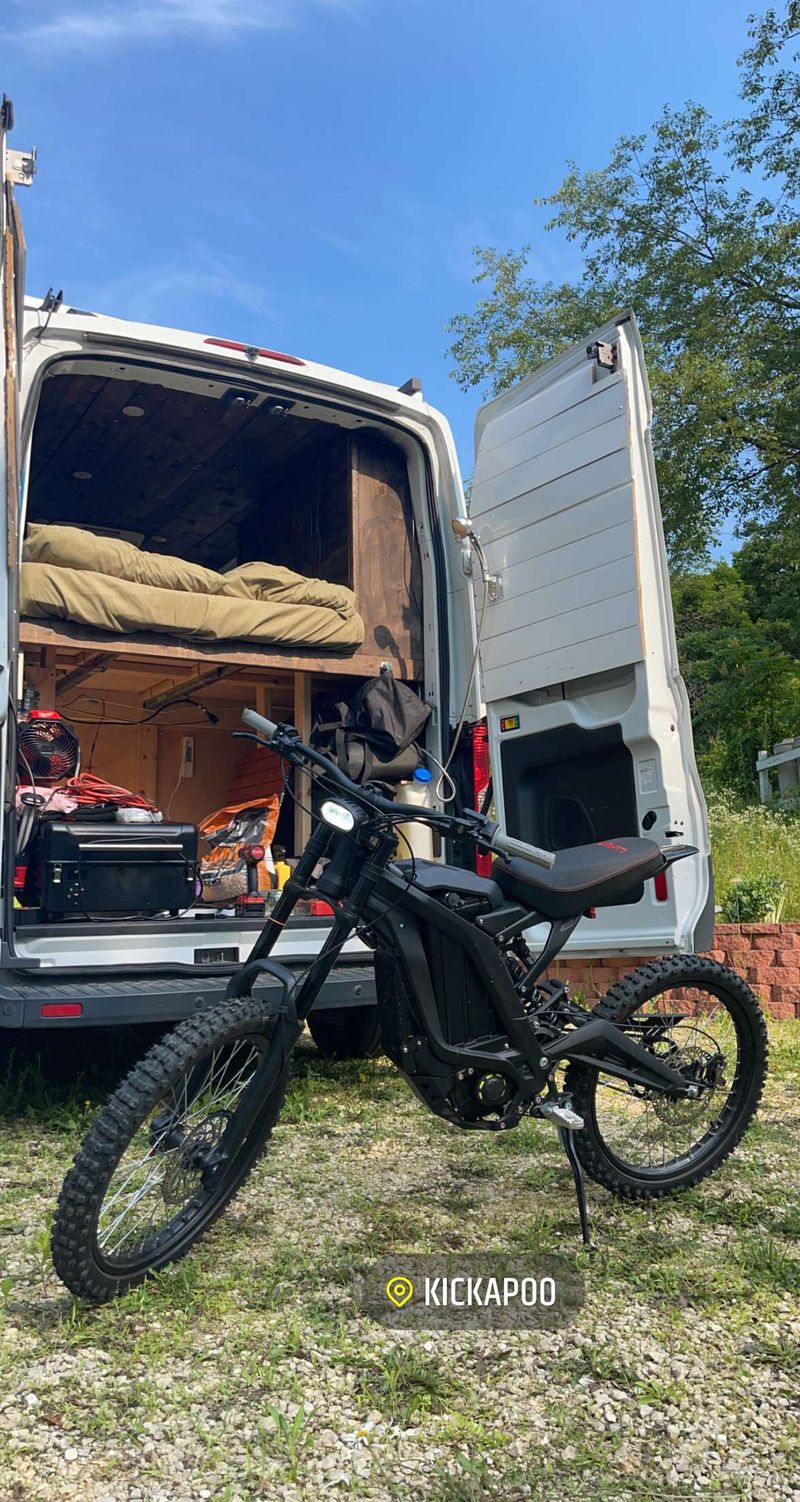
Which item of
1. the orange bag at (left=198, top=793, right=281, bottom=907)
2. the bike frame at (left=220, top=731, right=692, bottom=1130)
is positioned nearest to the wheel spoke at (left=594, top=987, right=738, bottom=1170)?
the bike frame at (left=220, top=731, right=692, bottom=1130)

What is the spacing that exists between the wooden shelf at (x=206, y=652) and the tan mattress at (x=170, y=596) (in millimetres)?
39

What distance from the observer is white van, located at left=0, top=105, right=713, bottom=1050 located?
335 centimetres

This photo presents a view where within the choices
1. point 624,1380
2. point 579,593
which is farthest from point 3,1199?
point 579,593

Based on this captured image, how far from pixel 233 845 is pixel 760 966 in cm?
263

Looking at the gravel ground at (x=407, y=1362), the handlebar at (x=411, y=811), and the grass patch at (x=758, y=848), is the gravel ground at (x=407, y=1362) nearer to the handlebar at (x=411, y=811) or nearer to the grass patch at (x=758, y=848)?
the handlebar at (x=411, y=811)

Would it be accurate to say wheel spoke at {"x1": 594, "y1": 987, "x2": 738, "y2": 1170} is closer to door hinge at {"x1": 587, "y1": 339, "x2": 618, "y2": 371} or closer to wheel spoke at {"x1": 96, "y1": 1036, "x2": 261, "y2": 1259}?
wheel spoke at {"x1": 96, "y1": 1036, "x2": 261, "y2": 1259}

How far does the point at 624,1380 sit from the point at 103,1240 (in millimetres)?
1034

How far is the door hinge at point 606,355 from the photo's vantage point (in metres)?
3.70

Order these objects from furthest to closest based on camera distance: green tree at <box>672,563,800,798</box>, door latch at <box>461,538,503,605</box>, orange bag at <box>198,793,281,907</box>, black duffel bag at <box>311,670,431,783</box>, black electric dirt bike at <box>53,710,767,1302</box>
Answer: green tree at <box>672,563,800,798</box>
orange bag at <box>198,793,281,907</box>
black duffel bag at <box>311,670,431,783</box>
door latch at <box>461,538,503,605</box>
black electric dirt bike at <box>53,710,767,1302</box>

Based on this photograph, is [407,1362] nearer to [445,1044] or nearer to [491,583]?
[445,1044]

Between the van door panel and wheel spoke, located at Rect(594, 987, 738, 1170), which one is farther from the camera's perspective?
the van door panel

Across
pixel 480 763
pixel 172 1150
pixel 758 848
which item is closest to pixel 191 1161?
pixel 172 1150

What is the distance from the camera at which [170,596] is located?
4258mm

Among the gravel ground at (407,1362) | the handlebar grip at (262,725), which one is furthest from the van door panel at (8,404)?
the gravel ground at (407,1362)
